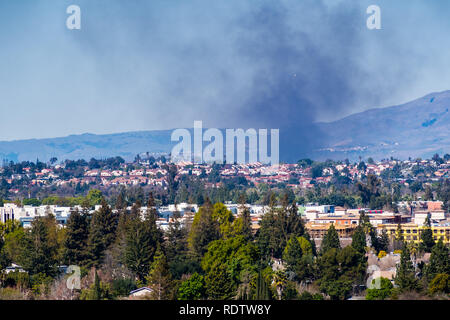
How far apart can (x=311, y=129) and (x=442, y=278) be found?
160599mm

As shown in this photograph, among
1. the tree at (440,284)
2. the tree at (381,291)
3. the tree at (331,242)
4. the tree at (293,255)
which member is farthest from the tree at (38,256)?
the tree at (440,284)

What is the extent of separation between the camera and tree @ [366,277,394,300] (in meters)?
21.5

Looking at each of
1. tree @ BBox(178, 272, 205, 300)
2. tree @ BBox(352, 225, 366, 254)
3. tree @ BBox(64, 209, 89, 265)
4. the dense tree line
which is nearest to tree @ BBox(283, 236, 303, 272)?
the dense tree line

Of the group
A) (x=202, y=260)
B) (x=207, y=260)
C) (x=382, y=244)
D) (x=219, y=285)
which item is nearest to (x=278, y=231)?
(x=382, y=244)

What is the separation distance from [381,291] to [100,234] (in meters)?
9.84

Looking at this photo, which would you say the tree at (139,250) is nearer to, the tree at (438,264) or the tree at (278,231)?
the tree at (278,231)

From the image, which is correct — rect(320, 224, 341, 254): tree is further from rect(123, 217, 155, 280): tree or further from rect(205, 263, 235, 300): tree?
rect(205, 263, 235, 300): tree

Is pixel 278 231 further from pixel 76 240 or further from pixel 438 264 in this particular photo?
pixel 438 264

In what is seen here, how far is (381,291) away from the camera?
864 inches

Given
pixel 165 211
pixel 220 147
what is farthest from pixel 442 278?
pixel 220 147

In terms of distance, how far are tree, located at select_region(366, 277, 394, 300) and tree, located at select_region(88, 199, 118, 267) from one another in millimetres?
8672

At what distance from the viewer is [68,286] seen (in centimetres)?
2231

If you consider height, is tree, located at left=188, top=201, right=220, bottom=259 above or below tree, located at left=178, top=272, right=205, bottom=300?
above
